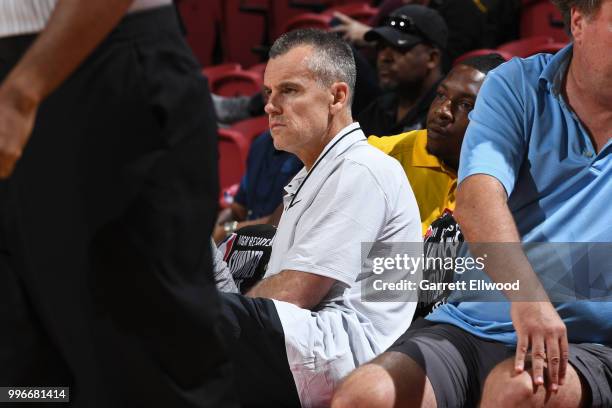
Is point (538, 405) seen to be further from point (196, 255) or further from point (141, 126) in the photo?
point (141, 126)

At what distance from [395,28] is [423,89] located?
1.24 ft

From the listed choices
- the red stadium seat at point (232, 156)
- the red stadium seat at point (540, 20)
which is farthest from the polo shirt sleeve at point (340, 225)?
the red stadium seat at point (540, 20)

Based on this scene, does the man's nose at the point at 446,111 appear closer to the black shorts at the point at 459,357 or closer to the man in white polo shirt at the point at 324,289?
the man in white polo shirt at the point at 324,289

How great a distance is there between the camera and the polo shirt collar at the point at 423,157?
11.6 ft

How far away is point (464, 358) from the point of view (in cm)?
239

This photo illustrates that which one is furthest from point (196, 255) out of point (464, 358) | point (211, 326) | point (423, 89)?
point (423, 89)

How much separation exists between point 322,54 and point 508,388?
1.35m

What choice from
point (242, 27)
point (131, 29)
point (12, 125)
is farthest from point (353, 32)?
point (12, 125)

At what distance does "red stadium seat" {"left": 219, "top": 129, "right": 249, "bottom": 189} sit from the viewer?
5543 millimetres

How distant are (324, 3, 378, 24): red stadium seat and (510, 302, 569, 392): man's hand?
16.3 ft

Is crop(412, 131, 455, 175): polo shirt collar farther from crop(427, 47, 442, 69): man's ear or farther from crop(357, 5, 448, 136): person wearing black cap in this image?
crop(427, 47, 442, 69): man's ear

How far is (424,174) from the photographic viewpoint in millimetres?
3531

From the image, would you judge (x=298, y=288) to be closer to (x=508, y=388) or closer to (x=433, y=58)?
(x=508, y=388)

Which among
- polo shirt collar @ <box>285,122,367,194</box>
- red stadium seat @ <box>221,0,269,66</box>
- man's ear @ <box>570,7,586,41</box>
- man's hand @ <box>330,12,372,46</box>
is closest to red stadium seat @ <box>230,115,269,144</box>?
man's hand @ <box>330,12,372,46</box>
